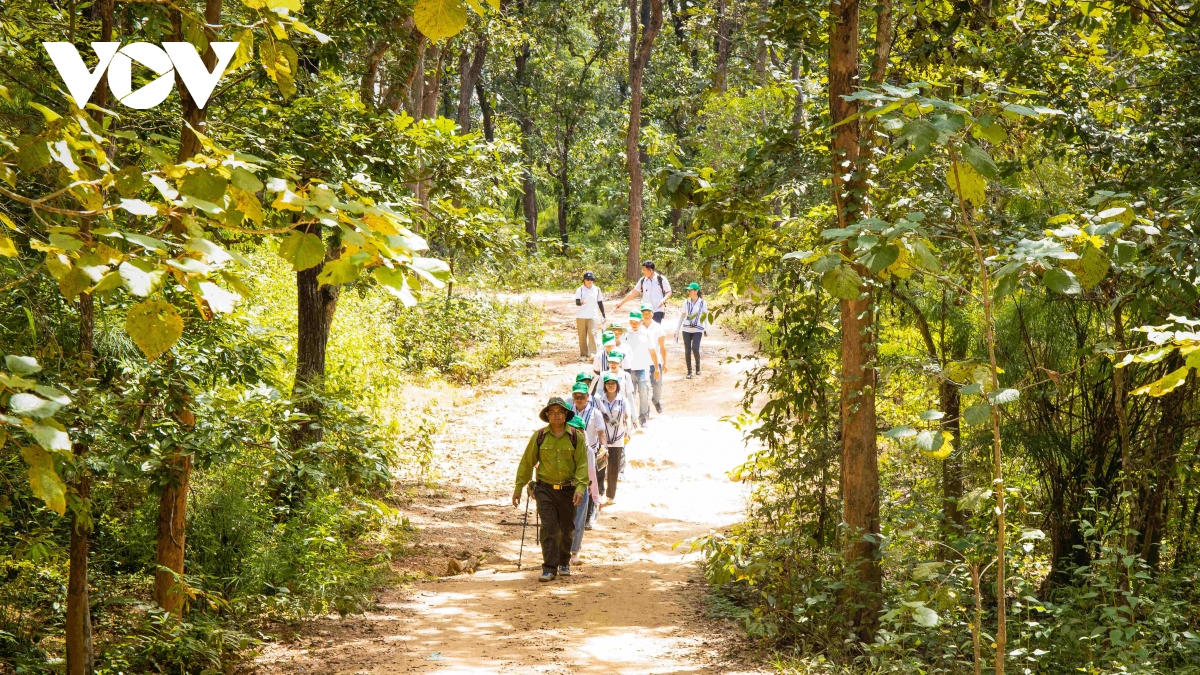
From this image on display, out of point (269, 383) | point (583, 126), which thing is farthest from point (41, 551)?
point (583, 126)

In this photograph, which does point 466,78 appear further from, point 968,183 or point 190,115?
point 968,183

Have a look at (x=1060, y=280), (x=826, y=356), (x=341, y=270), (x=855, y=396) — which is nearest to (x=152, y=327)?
(x=341, y=270)

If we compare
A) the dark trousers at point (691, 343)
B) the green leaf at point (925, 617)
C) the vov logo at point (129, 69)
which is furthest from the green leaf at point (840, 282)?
the dark trousers at point (691, 343)

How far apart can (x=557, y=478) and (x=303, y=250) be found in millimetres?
6776

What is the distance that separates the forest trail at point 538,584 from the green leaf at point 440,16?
17.3ft

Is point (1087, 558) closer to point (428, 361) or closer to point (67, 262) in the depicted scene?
point (67, 262)

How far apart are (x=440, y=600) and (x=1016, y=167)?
5838mm

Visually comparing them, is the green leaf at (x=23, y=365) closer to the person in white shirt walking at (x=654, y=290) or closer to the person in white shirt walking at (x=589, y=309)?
the person in white shirt walking at (x=654, y=290)

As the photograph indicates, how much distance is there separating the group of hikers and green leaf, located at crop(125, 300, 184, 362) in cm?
578

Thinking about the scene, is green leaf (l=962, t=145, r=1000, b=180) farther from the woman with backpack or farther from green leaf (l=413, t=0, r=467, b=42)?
the woman with backpack

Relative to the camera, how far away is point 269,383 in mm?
6734

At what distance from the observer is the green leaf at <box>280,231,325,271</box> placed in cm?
216

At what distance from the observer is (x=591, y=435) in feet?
31.8

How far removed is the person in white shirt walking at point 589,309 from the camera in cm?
1708
